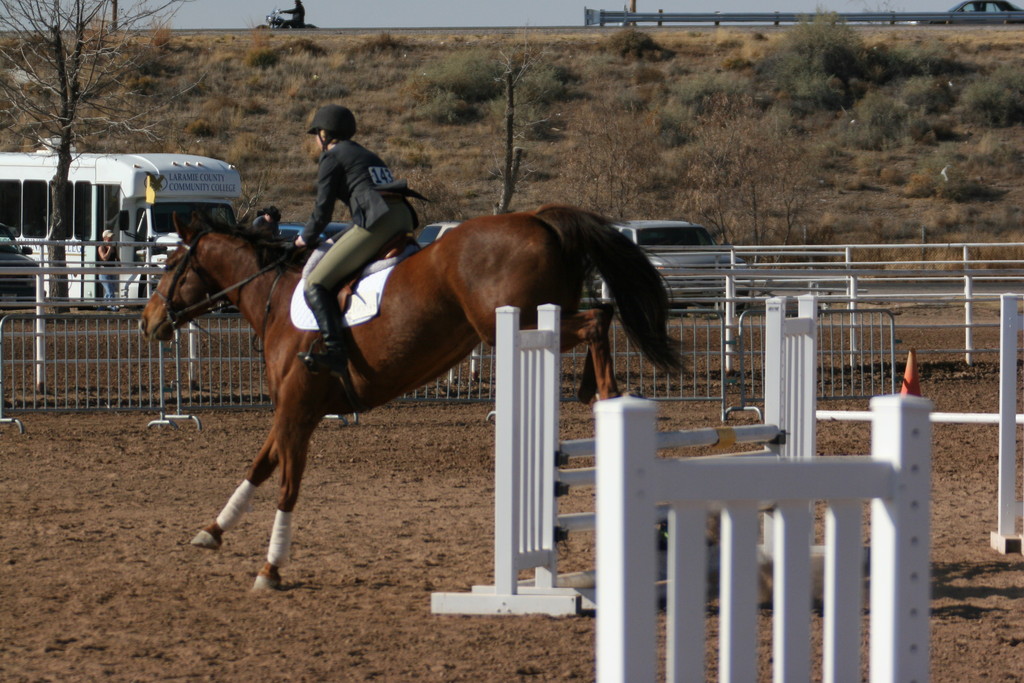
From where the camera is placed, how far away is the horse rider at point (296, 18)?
5800cm

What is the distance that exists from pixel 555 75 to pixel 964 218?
16860mm

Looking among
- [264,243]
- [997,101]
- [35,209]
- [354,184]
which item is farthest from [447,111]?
[354,184]

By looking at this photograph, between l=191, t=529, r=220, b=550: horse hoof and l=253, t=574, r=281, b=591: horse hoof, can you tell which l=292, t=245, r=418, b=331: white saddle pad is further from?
l=253, t=574, r=281, b=591: horse hoof

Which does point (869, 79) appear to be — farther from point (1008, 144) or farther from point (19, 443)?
point (19, 443)

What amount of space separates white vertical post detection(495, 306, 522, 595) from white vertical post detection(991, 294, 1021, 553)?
2.74 meters

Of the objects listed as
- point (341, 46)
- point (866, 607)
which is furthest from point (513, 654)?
point (341, 46)

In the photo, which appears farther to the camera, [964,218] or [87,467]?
[964,218]

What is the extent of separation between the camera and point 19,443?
11.1 metres

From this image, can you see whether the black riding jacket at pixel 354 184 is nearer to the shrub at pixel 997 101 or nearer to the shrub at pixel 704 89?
the shrub at pixel 704 89

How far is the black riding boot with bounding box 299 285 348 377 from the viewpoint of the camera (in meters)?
6.47

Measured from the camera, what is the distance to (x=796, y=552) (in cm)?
259

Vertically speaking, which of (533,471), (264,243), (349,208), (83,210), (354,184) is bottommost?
(533,471)

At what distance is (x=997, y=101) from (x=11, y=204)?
34.8 metres

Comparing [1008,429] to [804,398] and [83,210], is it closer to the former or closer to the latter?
[804,398]
